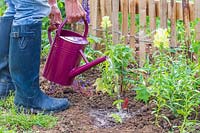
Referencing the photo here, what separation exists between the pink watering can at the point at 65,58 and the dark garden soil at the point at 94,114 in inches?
8.8

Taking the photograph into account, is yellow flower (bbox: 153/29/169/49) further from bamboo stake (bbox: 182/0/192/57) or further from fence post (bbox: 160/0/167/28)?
fence post (bbox: 160/0/167/28)

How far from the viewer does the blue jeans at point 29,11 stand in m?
3.43

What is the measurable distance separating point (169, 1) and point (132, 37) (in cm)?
42

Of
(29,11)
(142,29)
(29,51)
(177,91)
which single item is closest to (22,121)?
(29,51)

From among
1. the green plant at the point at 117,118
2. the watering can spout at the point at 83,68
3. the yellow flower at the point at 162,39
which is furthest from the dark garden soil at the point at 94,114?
the yellow flower at the point at 162,39

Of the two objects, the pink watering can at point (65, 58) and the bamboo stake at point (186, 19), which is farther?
the bamboo stake at point (186, 19)

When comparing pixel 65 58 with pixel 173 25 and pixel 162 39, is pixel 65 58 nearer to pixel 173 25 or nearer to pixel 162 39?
pixel 162 39

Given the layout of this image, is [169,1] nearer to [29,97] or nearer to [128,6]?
[128,6]

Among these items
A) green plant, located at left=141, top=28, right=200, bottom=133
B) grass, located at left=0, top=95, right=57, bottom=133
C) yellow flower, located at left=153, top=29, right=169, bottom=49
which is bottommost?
grass, located at left=0, top=95, right=57, bottom=133

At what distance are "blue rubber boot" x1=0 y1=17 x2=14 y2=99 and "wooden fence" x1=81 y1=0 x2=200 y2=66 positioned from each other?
Result: 1008 mm

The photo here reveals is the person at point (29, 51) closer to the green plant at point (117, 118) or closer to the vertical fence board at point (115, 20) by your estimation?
the green plant at point (117, 118)

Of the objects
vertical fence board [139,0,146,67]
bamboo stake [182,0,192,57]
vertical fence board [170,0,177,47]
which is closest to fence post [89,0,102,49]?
vertical fence board [139,0,146,67]

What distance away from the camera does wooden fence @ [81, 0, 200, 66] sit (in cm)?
393

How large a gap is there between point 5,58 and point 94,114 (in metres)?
0.83
